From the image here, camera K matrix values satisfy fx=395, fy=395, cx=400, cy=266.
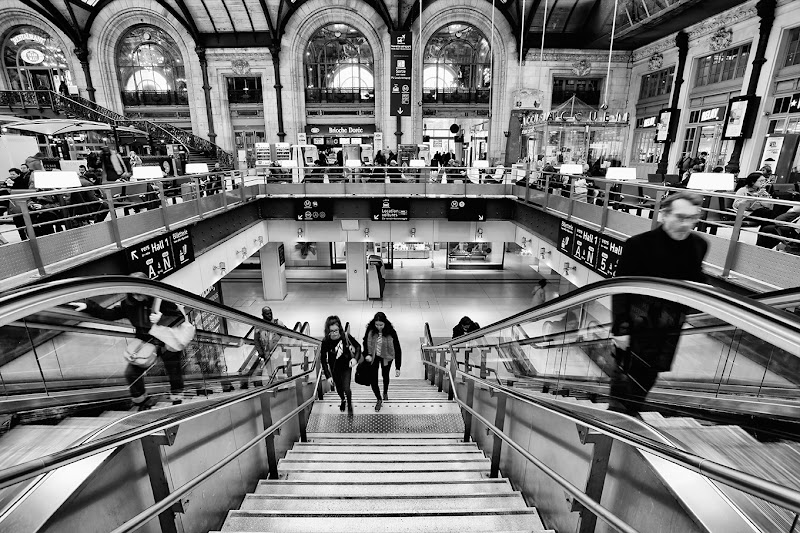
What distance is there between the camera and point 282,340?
5.09 meters

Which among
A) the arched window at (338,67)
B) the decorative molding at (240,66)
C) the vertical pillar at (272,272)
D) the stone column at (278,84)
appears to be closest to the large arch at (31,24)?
the decorative molding at (240,66)

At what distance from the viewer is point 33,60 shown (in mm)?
23203

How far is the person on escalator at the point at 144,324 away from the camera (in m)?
1.91

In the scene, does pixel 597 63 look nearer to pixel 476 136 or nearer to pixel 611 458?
pixel 476 136

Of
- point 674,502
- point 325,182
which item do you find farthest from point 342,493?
point 325,182

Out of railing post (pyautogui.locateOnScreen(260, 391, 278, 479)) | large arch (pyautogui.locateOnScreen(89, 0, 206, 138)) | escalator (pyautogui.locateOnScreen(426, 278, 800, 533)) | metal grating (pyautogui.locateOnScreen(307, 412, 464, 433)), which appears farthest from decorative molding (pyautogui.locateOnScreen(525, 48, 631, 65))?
railing post (pyautogui.locateOnScreen(260, 391, 278, 479))

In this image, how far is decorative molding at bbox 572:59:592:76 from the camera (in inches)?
885

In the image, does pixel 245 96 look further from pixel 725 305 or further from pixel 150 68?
pixel 725 305

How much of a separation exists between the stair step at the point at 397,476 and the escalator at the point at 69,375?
977 millimetres

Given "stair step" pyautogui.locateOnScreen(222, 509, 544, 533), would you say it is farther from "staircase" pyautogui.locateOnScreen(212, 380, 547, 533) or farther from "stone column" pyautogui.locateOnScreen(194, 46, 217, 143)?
"stone column" pyautogui.locateOnScreen(194, 46, 217, 143)

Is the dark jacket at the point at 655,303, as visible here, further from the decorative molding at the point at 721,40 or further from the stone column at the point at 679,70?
the stone column at the point at 679,70

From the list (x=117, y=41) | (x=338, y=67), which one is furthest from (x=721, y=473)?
(x=117, y=41)

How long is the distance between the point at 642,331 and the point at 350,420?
400cm

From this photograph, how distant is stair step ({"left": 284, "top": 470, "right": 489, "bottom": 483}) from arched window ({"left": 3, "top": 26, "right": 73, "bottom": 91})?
2989cm
